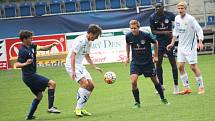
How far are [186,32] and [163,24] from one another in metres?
0.95

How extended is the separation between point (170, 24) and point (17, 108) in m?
4.38

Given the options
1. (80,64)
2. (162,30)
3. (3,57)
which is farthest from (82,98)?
(3,57)

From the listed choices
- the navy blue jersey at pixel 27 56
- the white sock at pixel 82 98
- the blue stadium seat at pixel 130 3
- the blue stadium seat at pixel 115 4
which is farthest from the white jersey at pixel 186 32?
the blue stadium seat at pixel 115 4

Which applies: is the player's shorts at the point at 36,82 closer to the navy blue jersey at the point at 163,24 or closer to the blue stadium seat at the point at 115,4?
the navy blue jersey at the point at 163,24

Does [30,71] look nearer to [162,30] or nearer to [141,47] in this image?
[141,47]

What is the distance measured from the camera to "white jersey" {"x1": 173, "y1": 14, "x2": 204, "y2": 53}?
48.8 feet

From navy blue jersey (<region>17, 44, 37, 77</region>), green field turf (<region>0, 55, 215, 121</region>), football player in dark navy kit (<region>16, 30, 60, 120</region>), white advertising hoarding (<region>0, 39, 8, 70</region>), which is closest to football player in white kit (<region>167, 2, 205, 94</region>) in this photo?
green field turf (<region>0, 55, 215, 121</region>)

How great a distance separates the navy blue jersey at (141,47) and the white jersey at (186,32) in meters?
1.97

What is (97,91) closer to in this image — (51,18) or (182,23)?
(182,23)

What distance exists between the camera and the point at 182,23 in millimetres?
14938

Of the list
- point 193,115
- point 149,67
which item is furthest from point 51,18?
point 193,115

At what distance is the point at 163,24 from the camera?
15.7 meters

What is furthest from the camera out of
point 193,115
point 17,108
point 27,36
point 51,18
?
point 51,18

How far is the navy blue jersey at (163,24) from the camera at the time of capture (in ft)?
51.4
